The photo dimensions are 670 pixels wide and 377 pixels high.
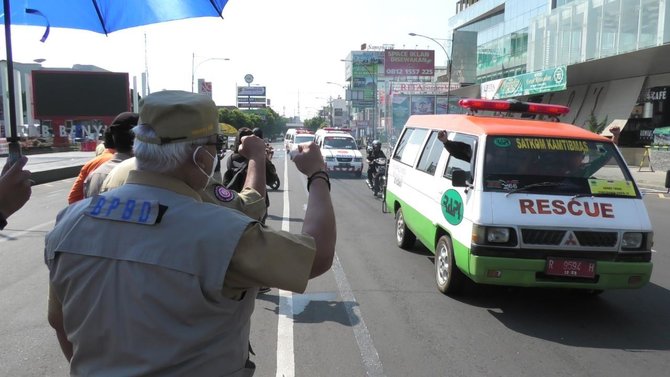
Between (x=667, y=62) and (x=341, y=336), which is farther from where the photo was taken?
(x=667, y=62)

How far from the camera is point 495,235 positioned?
5305 mm

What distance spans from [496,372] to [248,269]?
3182 millimetres

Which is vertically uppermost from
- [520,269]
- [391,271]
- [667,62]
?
[667,62]

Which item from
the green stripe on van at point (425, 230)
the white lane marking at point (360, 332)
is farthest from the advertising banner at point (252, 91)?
the white lane marking at point (360, 332)

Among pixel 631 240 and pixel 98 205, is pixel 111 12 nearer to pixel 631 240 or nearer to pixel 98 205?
pixel 98 205

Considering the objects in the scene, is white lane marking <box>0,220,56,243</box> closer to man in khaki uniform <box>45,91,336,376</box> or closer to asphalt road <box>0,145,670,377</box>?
asphalt road <box>0,145,670,377</box>

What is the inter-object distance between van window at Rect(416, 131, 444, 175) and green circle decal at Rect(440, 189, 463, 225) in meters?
0.80

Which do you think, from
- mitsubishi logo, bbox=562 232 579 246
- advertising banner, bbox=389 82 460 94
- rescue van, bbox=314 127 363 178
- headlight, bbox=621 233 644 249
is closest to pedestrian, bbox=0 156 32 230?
mitsubishi logo, bbox=562 232 579 246

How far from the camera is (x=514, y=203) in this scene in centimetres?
544

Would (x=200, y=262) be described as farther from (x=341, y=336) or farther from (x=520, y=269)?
(x=520, y=269)

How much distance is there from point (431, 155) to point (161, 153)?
19.4ft

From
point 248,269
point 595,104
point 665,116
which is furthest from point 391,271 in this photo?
point 595,104

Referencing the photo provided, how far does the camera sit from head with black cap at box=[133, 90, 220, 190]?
67.9 inches

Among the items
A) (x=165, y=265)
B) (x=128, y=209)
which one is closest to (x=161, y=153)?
(x=128, y=209)
